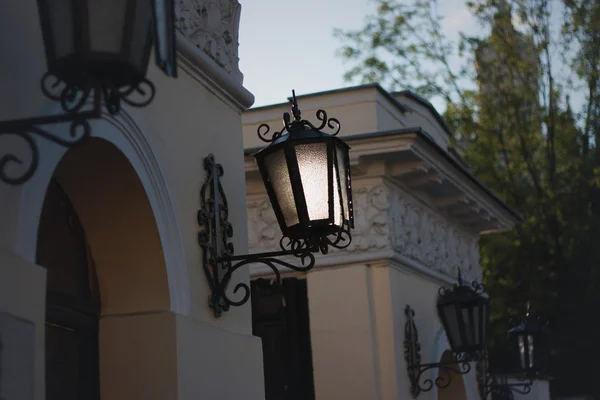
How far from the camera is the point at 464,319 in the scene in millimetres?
10273

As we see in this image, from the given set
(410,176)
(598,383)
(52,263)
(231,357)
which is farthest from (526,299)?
(52,263)

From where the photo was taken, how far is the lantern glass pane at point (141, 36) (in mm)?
3662

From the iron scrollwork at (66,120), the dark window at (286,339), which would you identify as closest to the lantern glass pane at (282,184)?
the iron scrollwork at (66,120)

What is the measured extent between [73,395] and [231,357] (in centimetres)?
112

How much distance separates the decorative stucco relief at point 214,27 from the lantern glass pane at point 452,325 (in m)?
4.31

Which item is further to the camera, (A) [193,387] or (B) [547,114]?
(B) [547,114]

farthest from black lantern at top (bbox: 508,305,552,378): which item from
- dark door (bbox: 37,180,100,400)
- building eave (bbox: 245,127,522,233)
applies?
dark door (bbox: 37,180,100,400)

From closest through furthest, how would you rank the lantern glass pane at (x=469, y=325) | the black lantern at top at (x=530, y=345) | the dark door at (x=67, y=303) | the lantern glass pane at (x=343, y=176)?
the dark door at (x=67, y=303) < the lantern glass pane at (x=343, y=176) < the lantern glass pane at (x=469, y=325) < the black lantern at top at (x=530, y=345)

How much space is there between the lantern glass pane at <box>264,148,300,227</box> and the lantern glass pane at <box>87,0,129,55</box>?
196 cm

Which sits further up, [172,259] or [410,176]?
[410,176]

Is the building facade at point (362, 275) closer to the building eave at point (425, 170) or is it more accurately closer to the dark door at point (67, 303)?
the building eave at point (425, 170)

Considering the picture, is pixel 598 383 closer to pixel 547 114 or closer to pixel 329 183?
pixel 547 114

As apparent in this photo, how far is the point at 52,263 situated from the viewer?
508 centimetres

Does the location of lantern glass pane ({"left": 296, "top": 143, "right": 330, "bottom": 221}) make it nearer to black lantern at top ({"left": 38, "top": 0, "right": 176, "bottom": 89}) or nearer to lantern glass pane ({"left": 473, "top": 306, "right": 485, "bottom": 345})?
black lantern at top ({"left": 38, "top": 0, "right": 176, "bottom": 89})
